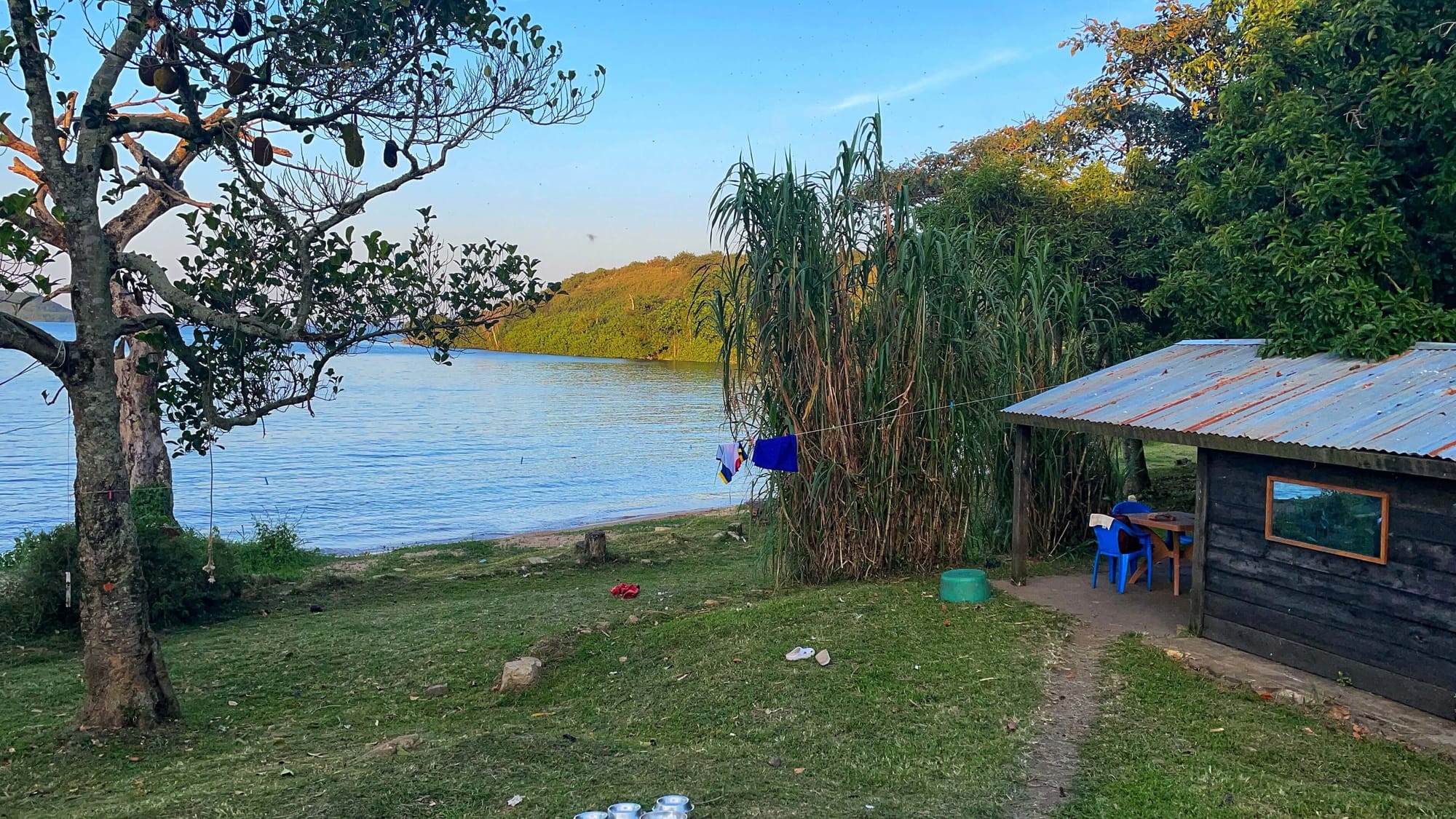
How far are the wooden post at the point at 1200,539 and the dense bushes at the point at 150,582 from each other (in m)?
9.17

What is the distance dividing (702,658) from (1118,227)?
1107 centimetres

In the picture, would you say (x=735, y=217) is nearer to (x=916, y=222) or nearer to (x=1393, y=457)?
(x=916, y=222)

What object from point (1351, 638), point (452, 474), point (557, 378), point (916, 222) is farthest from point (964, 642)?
point (557, 378)

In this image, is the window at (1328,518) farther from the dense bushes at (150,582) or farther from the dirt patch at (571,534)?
the dirt patch at (571,534)

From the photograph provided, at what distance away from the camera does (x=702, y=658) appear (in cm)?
767

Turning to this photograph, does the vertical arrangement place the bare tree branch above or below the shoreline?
above

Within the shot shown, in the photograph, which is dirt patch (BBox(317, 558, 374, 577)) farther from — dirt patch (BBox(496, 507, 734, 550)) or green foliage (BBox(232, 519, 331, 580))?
dirt patch (BBox(496, 507, 734, 550))

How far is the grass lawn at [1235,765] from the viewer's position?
471 centimetres

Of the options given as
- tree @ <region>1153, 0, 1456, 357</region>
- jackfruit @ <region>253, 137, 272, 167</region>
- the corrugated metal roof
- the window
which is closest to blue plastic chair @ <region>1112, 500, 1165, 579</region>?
the corrugated metal roof

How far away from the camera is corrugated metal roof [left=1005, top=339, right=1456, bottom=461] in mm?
5812

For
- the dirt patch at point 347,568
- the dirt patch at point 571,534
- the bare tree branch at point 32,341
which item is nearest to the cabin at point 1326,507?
the bare tree branch at point 32,341

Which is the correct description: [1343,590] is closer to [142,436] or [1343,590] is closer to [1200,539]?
[1200,539]

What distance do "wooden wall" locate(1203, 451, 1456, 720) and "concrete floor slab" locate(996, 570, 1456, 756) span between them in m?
0.13

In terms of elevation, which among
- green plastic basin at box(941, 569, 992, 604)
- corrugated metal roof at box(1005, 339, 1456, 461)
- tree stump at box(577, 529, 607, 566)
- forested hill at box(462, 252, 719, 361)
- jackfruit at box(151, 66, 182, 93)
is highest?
forested hill at box(462, 252, 719, 361)
